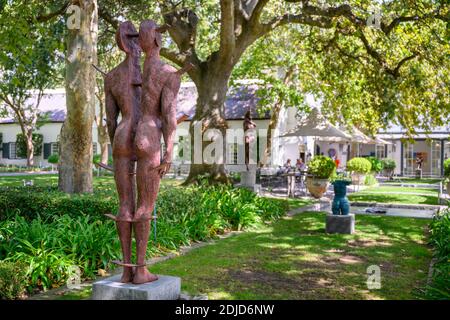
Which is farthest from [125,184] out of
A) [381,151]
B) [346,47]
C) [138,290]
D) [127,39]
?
[381,151]

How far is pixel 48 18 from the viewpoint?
13.4 m

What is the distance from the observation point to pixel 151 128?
4.86 m

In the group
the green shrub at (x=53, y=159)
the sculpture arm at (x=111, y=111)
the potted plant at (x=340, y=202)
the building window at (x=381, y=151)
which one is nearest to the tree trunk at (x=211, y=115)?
the potted plant at (x=340, y=202)

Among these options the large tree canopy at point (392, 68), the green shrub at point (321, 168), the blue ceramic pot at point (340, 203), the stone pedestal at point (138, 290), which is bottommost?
the stone pedestal at point (138, 290)

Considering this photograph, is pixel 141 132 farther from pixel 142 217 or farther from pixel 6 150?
pixel 6 150

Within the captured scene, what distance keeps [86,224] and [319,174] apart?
417 inches

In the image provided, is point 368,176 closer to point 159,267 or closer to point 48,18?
point 48,18

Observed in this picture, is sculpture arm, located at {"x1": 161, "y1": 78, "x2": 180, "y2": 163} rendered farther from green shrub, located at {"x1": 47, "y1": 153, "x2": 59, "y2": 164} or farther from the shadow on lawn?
green shrub, located at {"x1": 47, "y1": 153, "x2": 59, "y2": 164}

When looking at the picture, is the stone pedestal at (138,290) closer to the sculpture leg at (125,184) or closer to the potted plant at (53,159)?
the sculpture leg at (125,184)

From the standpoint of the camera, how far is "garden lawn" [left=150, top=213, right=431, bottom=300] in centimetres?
618

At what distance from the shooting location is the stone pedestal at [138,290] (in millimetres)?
4598

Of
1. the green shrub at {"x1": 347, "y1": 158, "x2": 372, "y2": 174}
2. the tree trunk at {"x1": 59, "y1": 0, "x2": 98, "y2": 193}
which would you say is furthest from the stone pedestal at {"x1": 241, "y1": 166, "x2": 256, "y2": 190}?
the green shrub at {"x1": 347, "y1": 158, "x2": 372, "y2": 174}

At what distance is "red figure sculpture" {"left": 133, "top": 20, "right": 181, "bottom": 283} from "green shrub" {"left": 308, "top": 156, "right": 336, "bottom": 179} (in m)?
12.4

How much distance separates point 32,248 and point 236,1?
37.0ft
